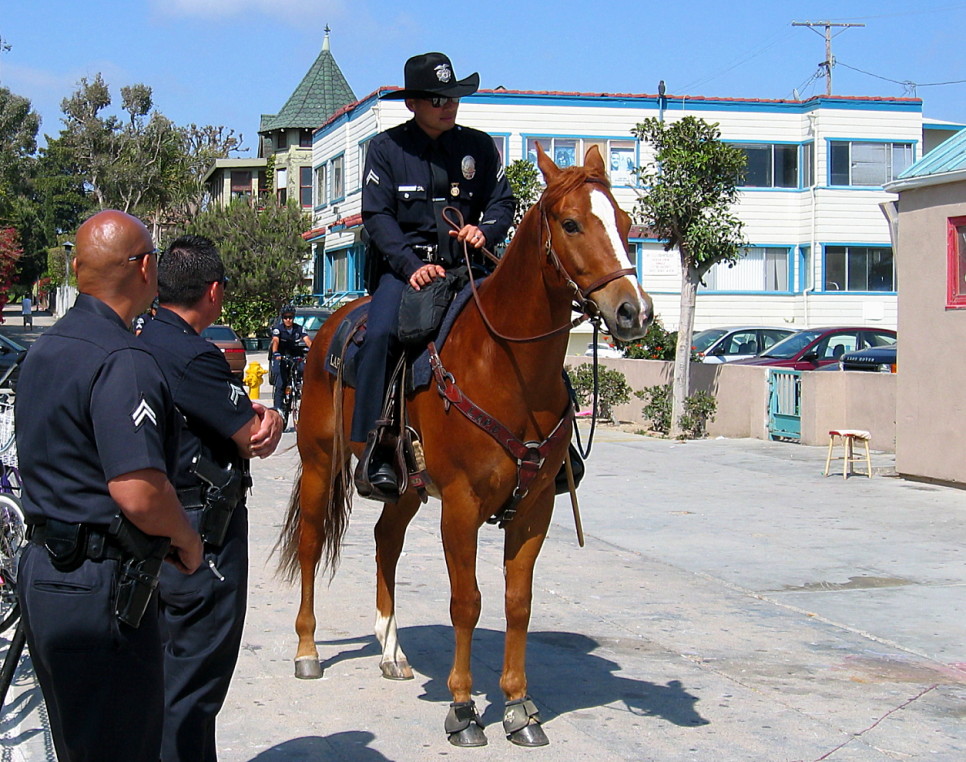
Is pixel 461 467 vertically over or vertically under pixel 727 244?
under

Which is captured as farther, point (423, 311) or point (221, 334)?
point (221, 334)

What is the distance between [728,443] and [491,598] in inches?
415

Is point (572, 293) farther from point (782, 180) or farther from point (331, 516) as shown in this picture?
point (782, 180)

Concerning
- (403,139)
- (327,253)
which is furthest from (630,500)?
(327,253)

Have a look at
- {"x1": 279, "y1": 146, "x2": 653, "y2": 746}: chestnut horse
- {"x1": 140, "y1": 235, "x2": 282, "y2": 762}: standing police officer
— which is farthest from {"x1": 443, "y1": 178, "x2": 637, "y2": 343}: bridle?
{"x1": 140, "y1": 235, "x2": 282, "y2": 762}: standing police officer

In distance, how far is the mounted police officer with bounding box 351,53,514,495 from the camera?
5.98m

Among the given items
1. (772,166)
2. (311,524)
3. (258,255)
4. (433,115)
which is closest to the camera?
(433,115)

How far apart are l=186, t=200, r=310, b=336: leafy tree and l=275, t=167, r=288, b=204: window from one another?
12057mm

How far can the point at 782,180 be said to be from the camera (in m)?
39.5

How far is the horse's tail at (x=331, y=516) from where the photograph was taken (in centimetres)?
659

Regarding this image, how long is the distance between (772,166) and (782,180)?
63 cm

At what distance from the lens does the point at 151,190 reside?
75.7m

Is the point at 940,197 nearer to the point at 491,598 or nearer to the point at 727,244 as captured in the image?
the point at 727,244

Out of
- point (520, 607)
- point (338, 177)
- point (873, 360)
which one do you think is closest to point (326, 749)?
point (520, 607)
